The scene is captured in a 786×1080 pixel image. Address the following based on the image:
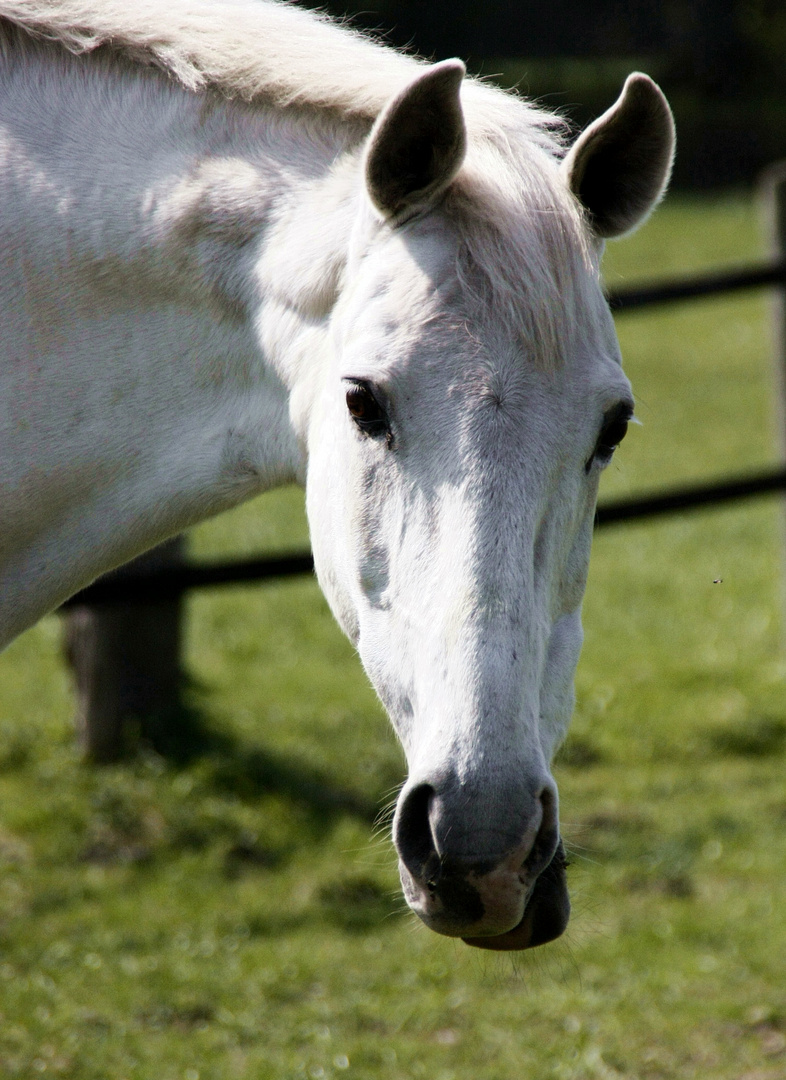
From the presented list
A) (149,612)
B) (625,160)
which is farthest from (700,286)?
(625,160)

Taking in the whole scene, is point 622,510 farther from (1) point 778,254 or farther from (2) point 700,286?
(1) point 778,254

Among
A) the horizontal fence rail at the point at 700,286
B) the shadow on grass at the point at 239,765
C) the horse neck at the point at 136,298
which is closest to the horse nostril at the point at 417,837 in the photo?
the horse neck at the point at 136,298

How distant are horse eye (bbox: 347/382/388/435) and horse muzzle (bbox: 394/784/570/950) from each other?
0.56 metres

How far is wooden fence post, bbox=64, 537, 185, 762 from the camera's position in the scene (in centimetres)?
429

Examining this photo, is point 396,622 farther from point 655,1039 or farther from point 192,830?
point 192,830

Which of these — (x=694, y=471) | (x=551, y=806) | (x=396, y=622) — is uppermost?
(x=396, y=622)

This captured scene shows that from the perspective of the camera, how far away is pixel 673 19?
20.7m

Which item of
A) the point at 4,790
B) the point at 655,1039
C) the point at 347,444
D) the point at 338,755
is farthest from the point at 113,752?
the point at 347,444

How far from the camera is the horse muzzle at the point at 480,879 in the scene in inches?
59.0

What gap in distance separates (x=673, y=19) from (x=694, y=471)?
15.9 metres

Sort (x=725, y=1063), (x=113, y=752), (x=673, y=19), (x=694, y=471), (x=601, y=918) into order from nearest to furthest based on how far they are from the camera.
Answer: (x=725, y=1063)
(x=601, y=918)
(x=113, y=752)
(x=694, y=471)
(x=673, y=19)

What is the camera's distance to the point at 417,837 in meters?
1.58

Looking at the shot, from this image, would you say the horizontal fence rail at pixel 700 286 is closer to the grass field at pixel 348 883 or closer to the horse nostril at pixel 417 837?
the grass field at pixel 348 883

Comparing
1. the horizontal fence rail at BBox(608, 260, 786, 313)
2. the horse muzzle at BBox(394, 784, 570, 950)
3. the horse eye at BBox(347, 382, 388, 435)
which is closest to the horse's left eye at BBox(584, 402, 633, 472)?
the horse eye at BBox(347, 382, 388, 435)
